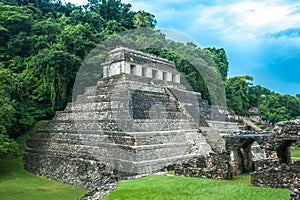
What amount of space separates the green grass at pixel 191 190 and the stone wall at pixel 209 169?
0.42m

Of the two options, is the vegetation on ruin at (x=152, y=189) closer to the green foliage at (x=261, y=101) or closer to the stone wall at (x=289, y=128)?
the stone wall at (x=289, y=128)

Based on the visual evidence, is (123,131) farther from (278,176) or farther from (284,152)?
(278,176)

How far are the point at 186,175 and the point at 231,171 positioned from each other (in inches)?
61.1

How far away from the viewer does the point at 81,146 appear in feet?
44.5

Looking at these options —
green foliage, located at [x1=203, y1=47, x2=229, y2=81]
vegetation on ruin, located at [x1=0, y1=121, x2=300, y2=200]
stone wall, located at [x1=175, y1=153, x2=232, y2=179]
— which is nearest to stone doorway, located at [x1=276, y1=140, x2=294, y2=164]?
vegetation on ruin, located at [x1=0, y1=121, x2=300, y2=200]

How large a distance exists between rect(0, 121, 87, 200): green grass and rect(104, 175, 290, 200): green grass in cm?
345

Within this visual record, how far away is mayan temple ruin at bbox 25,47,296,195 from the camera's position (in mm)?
10330

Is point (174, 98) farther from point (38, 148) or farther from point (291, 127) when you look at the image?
point (291, 127)

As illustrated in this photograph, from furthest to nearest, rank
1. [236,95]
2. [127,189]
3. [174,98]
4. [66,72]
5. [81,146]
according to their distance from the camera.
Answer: [236,95] → [66,72] → [174,98] → [81,146] → [127,189]

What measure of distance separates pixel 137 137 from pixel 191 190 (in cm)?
464

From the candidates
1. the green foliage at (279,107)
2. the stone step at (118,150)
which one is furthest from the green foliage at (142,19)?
the stone step at (118,150)

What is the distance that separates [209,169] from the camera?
31.1 feet

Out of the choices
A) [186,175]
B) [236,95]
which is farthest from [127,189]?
[236,95]

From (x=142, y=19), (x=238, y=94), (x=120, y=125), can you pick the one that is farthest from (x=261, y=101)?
(x=120, y=125)
